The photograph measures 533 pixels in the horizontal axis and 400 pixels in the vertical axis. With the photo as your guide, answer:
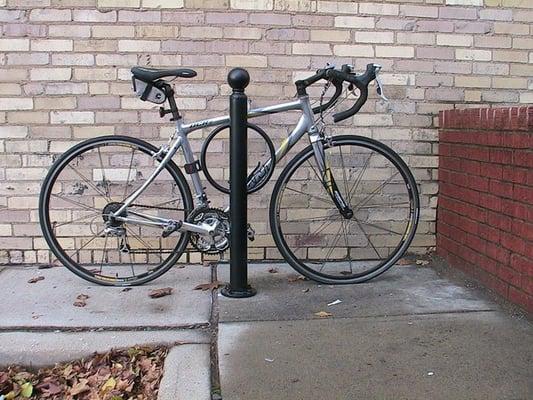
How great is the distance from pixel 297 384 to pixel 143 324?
997 millimetres

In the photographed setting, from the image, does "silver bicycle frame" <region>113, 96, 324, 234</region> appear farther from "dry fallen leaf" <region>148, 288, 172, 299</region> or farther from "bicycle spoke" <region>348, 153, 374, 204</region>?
"bicycle spoke" <region>348, 153, 374, 204</region>

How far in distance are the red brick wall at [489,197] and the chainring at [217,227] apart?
1.56m

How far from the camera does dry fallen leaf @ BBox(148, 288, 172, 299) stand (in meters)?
3.54

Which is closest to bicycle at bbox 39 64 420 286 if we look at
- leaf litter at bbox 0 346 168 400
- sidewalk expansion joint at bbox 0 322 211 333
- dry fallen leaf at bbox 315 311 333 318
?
dry fallen leaf at bbox 315 311 333 318

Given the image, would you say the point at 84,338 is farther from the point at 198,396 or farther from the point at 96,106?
the point at 96,106

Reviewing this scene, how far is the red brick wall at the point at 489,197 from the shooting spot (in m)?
3.17

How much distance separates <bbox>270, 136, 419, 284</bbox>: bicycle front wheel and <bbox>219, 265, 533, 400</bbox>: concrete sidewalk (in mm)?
473

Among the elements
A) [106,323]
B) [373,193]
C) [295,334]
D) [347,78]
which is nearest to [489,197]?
[373,193]

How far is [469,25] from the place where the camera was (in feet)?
13.8

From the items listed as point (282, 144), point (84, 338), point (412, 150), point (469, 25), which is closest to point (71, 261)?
point (84, 338)

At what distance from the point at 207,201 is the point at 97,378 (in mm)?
1366

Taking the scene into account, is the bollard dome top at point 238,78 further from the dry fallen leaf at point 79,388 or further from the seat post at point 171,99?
the dry fallen leaf at point 79,388

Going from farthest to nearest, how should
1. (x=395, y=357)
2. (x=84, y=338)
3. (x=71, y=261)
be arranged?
(x=71, y=261) → (x=84, y=338) → (x=395, y=357)

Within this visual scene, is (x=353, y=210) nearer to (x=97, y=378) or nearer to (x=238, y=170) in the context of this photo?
(x=238, y=170)
